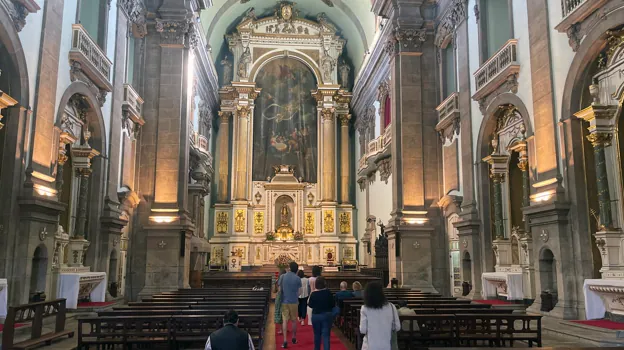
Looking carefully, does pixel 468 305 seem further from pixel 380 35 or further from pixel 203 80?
pixel 203 80

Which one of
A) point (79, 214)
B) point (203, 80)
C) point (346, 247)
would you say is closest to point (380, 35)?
point (203, 80)

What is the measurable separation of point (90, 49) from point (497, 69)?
11187mm

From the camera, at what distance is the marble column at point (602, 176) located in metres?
10.3

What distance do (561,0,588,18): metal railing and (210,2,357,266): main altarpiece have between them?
867 inches

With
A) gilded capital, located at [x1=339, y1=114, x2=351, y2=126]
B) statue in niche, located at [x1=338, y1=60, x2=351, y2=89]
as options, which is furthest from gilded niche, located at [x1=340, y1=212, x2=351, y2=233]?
statue in niche, located at [x1=338, y1=60, x2=351, y2=89]

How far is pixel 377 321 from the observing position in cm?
545

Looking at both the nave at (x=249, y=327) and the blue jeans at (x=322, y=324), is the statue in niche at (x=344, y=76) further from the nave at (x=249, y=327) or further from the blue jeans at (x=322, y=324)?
the blue jeans at (x=322, y=324)

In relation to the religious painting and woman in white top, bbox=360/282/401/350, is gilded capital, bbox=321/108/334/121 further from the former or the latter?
woman in white top, bbox=360/282/401/350

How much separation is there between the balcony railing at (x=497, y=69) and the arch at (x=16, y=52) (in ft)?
37.4

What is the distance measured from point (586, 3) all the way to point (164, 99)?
13.9 m

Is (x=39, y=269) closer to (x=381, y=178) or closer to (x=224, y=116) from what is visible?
(x=381, y=178)

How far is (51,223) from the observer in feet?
36.9

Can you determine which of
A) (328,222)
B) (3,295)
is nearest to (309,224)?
(328,222)

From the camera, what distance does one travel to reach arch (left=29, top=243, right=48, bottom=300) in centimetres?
1114
